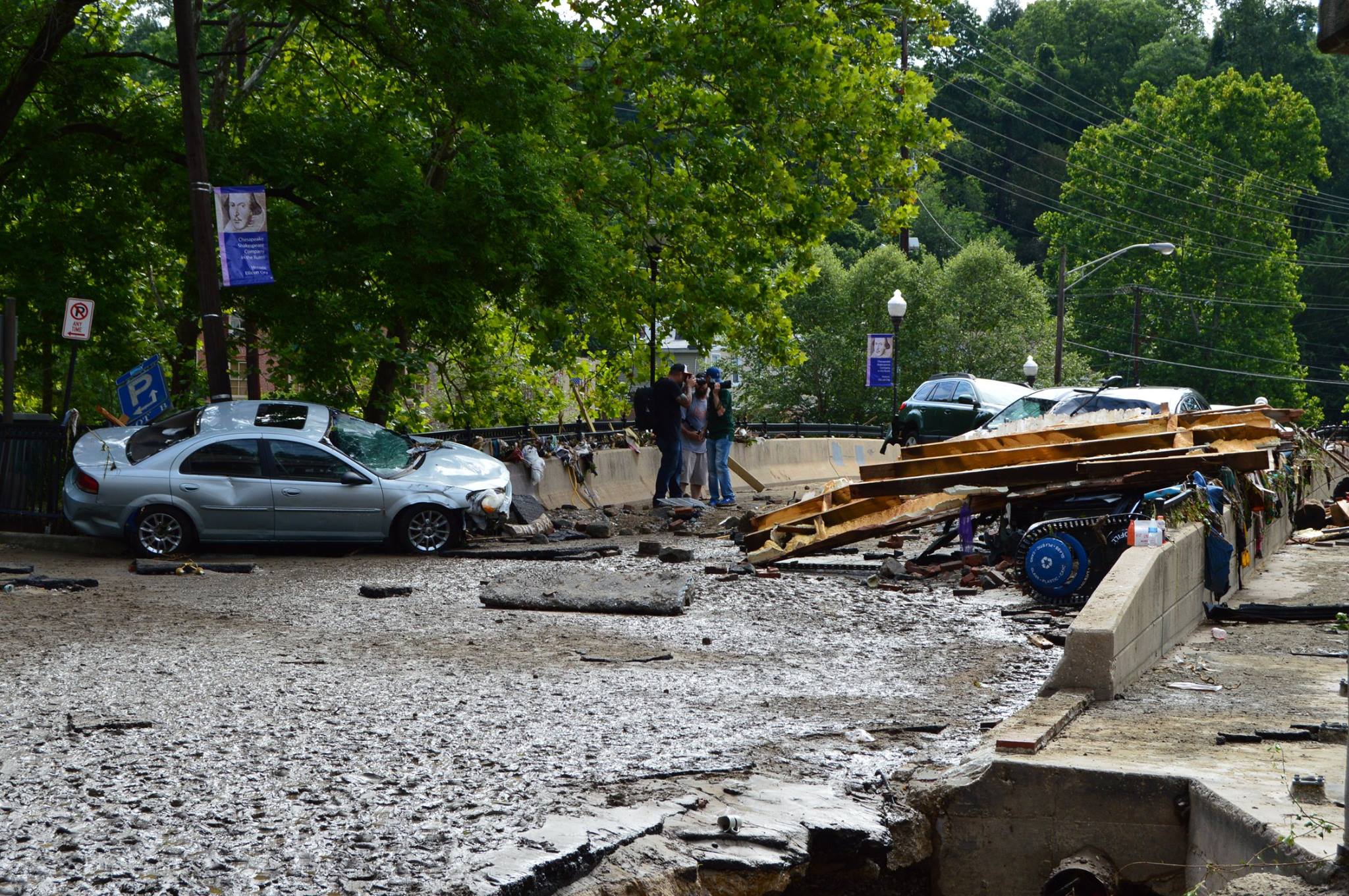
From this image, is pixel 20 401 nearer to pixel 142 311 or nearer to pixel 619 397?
pixel 142 311

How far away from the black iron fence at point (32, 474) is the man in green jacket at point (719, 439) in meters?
9.74

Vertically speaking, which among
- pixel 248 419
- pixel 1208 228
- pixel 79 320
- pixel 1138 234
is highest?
pixel 1208 228

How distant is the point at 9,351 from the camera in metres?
17.3

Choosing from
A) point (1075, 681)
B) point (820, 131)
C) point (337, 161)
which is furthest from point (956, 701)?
point (820, 131)

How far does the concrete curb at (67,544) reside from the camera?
16.7 metres

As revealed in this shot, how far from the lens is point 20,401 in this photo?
30156 millimetres

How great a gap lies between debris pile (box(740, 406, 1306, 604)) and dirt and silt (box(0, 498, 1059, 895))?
769 mm

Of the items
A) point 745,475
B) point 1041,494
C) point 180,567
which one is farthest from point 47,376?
point 1041,494

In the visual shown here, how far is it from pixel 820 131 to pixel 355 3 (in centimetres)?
781

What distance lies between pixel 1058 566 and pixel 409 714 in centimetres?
616

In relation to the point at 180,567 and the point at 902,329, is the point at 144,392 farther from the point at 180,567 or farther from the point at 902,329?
the point at 902,329

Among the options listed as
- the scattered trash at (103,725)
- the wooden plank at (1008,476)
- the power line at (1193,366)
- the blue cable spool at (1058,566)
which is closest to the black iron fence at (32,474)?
the wooden plank at (1008,476)

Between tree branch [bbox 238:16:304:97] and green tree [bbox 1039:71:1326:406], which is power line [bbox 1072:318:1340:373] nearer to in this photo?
green tree [bbox 1039:71:1326:406]

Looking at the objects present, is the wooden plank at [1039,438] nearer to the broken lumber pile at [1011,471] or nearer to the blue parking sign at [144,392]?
the broken lumber pile at [1011,471]
